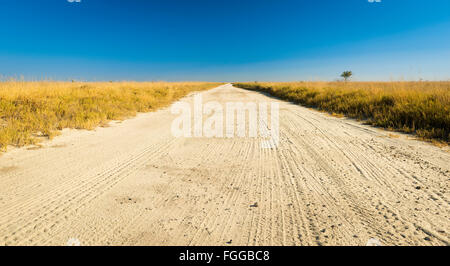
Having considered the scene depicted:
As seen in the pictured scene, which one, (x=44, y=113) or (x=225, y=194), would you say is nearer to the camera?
(x=225, y=194)

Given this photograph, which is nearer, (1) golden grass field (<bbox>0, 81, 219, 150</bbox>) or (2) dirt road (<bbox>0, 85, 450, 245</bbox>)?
(2) dirt road (<bbox>0, 85, 450, 245</bbox>)

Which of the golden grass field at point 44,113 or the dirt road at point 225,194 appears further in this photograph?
the golden grass field at point 44,113

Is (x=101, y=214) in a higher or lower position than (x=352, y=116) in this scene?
lower

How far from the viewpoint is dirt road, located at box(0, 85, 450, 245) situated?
5.54 ft

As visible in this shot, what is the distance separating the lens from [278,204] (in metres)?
2.12

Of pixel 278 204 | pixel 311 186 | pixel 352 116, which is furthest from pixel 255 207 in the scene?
pixel 352 116

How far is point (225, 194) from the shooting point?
2.33 m

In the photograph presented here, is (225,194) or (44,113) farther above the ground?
(44,113)

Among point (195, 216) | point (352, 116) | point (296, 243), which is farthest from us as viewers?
point (352, 116)

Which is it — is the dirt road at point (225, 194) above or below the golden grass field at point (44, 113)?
below

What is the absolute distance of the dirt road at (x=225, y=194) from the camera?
1688mm

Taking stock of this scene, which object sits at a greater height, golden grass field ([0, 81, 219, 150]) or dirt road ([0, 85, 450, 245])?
golden grass field ([0, 81, 219, 150])
